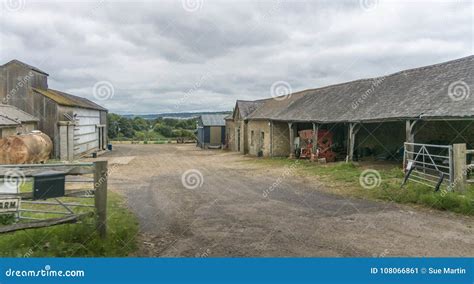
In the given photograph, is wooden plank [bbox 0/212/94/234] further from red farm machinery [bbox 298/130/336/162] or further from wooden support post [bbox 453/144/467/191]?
red farm machinery [bbox 298/130/336/162]

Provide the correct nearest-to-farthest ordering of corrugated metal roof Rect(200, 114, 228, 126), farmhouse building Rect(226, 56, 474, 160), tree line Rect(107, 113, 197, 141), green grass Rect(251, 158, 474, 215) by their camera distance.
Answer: green grass Rect(251, 158, 474, 215) < farmhouse building Rect(226, 56, 474, 160) < corrugated metal roof Rect(200, 114, 228, 126) < tree line Rect(107, 113, 197, 141)

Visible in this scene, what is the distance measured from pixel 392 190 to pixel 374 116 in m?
6.00

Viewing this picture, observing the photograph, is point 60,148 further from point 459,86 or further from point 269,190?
point 459,86

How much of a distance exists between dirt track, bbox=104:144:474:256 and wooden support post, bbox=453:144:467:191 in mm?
1605

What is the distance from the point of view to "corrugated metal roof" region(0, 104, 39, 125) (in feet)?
63.8

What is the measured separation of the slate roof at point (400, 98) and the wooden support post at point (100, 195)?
1123 cm

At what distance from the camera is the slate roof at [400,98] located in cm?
1308

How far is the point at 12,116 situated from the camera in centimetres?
2098

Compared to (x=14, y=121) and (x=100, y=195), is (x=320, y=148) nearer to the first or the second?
(x=100, y=195)

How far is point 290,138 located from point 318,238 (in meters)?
18.4

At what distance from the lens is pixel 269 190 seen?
40.3ft
